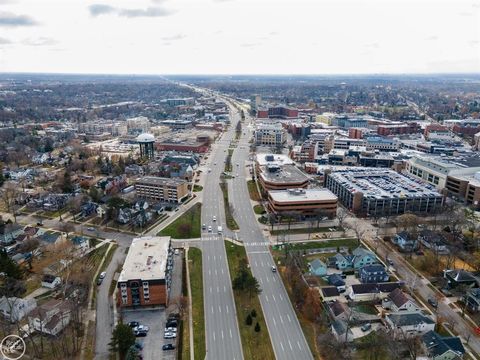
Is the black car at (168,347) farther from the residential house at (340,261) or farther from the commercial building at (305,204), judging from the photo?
the commercial building at (305,204)

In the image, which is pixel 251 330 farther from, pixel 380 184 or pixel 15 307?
pixel 380 184

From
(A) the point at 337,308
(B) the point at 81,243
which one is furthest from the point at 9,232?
(A) the point at 337,308

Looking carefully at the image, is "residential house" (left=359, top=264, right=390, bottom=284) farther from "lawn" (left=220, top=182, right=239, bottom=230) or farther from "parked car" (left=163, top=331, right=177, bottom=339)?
"parked car" (left=163, top=331, right=177, bottom=339)

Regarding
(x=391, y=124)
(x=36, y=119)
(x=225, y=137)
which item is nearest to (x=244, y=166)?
(x=225, y=137)

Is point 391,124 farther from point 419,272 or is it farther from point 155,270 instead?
point 155,270

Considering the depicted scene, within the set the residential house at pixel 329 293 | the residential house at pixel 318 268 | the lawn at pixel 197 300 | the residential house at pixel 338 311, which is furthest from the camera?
the residential house at pixel 318 268

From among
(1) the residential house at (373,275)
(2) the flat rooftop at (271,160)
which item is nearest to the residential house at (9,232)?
Result: (1) the residential house at (373,275)
